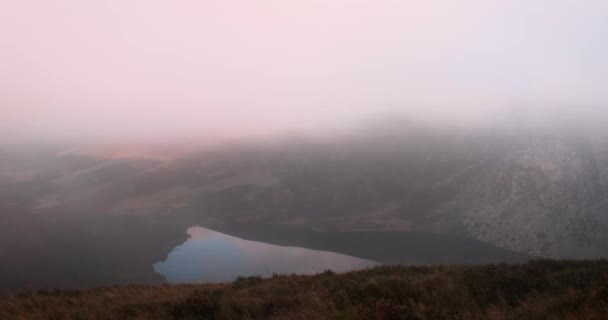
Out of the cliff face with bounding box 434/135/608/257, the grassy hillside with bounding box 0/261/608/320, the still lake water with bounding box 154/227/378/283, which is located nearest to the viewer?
the grassy hillside with bounding box 0/261/608/320

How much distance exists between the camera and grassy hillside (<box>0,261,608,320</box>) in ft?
29.6

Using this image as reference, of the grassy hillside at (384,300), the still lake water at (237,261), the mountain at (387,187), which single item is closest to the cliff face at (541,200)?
the mountain at (387,187)

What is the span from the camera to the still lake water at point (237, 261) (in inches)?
2486

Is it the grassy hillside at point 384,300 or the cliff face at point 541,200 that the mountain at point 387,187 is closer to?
the cliff face at point 541,200

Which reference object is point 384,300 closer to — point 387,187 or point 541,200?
point 541,200

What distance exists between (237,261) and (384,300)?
64.5 meters

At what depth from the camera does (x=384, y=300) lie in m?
9.69

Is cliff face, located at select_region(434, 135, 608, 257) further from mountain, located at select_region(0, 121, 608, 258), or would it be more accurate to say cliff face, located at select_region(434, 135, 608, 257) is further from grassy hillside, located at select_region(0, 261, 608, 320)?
grassy hillside, located at select_region(0, 261, 608, 320)

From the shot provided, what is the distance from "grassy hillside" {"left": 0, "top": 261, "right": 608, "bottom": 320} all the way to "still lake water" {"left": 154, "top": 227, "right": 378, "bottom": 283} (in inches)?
1731

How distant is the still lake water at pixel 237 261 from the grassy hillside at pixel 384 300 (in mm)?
43972

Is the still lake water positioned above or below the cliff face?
below

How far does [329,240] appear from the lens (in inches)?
3782

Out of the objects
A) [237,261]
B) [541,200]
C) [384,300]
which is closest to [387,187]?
[541,200]

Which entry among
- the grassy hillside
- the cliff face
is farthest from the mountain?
the grassy hillside
